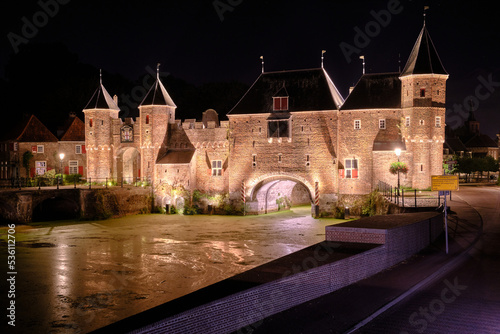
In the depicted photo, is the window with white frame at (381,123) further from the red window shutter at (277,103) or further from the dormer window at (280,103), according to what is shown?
the red window shutter at (277,103)

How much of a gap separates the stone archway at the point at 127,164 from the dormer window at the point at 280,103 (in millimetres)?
12017

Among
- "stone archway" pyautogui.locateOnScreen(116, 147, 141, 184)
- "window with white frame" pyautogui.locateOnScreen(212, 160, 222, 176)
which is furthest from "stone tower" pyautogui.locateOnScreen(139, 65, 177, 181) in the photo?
"window with white frame" pyautogui.locateOnScreen(212, 160, 222, 176)

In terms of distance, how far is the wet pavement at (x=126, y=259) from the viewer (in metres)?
12.0

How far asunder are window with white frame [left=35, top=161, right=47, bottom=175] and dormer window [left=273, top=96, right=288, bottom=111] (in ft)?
72.0

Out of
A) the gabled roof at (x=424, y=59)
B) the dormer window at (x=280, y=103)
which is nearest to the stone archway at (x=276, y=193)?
the dormer window at (x=280, y=103)

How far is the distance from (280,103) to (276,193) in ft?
24.0

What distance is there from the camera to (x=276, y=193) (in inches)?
1351

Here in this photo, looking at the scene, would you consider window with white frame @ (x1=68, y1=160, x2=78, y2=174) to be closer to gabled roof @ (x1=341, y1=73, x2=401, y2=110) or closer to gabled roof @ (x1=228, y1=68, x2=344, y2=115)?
gabled roof @ (x1=228, y1=68, x2=344, y2=115)

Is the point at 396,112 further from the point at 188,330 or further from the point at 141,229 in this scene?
the point at 188,330

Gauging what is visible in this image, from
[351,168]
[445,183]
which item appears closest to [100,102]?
[351,168]

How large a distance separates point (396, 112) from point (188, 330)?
25.2 meters

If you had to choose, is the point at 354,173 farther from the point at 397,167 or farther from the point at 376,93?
the point at 376,93

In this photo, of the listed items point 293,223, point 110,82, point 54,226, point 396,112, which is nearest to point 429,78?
point 396,112

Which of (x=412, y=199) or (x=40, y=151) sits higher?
(x=40, y=151)
